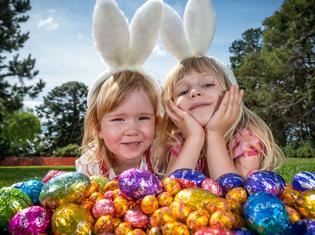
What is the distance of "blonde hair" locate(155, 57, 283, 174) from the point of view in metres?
2.71

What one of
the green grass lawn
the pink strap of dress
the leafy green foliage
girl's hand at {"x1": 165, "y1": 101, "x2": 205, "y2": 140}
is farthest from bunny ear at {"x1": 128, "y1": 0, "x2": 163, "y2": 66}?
the leafy green foliage

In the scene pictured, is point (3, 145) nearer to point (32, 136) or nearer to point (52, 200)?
point (32, 136)

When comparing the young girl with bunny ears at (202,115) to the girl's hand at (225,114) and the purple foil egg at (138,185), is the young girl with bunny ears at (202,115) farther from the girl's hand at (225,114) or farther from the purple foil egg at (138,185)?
the purple foil egg at (138,185)

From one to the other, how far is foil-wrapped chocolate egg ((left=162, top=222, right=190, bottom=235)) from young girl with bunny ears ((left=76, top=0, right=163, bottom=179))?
1.45 metres

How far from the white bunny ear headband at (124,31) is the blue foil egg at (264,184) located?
150 centimetres

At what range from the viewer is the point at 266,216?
3.72 feet

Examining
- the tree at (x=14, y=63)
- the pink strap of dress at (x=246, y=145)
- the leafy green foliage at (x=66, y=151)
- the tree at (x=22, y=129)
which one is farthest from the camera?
the tree at (x=22, y=129)

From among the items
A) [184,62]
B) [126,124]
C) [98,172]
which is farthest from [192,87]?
[98,172]

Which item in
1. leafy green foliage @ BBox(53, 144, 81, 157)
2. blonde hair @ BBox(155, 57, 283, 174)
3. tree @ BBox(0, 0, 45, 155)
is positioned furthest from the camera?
leafy green foliage @ BBox(53, 144, 81, 157)

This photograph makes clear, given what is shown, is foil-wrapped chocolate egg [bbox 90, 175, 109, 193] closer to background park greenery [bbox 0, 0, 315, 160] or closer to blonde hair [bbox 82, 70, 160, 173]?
blonde hair [bbox 82, 70, 160, 173]

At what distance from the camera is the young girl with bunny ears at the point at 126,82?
2576 millimetres

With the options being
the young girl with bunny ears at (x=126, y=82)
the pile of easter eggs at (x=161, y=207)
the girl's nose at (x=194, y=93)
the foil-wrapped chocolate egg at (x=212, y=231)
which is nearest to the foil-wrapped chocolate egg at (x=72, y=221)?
the pile of easter eggs at (x=161, y=207)

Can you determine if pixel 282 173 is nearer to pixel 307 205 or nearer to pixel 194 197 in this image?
pixel 307 205

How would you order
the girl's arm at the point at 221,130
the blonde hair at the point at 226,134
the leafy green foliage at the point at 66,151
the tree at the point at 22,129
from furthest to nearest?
the tree at the point at 22,129, the leafy green foliage at the point at 66,151, the blonde hair at the point at 226,134, the girl's arm at the point at 221,130
